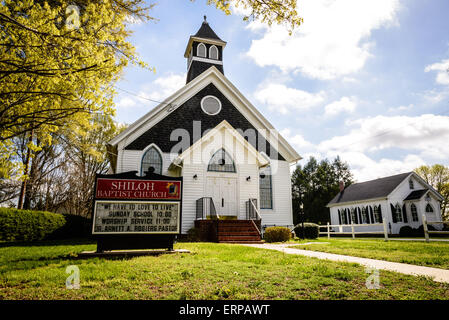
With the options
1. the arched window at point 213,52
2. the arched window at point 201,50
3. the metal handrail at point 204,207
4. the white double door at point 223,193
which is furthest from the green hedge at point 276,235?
the arched window at point 201,50

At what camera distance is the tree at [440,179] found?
41.0m

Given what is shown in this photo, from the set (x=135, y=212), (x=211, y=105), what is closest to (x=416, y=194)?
(x=211, y=105)

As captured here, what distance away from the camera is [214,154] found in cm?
1525

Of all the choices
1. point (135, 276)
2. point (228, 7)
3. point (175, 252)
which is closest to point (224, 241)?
point (175, 252)

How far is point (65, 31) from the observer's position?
17.7 ft

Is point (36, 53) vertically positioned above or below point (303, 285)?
above

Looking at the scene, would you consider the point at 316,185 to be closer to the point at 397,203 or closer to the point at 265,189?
the point at 397,203

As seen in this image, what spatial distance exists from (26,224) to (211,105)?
1216cm

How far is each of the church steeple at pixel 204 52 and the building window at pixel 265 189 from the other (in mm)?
9299

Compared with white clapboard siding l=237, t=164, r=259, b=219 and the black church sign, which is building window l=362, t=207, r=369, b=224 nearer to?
white clapboard siding l=237, t=164, r=259, b=219

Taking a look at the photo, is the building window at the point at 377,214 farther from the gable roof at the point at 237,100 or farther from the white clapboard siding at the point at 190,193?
the white clapboard siding at the point at 190,193

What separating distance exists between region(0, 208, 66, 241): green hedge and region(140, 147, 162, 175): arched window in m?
5.96

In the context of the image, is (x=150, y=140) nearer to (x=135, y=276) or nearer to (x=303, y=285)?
(x=135, y=276)

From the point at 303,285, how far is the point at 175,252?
467cm
